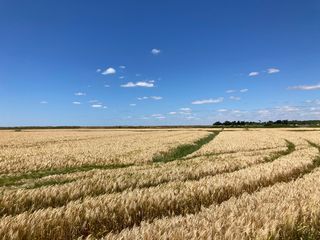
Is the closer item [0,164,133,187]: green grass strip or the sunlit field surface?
the sunlit field surface

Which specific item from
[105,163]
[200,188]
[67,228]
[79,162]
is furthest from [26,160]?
[67,228]

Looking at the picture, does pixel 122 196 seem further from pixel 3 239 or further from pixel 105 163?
pixel 105 163

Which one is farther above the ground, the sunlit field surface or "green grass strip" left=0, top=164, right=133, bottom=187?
the sunlit field surface

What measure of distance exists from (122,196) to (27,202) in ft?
8.67

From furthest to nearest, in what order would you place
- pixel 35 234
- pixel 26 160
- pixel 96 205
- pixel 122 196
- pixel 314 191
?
pixel 26 160 < pixel 314 191 < pixel 122 196 < pixel 96 205 < pixel 35 234

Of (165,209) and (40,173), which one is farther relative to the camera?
(40,173)

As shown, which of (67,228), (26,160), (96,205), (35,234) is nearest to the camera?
(35,234)

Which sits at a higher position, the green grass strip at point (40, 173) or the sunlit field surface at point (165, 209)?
the sunlit field surface at point (165, 209)

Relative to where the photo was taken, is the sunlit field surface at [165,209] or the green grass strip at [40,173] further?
the green grass strip at [40,173]

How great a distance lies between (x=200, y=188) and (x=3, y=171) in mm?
12445

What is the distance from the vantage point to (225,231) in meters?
6.16

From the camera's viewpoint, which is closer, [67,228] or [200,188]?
[67,228]

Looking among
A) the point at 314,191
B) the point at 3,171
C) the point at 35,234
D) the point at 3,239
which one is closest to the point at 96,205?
the point at 35,234

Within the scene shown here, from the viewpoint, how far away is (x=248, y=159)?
24.1m
